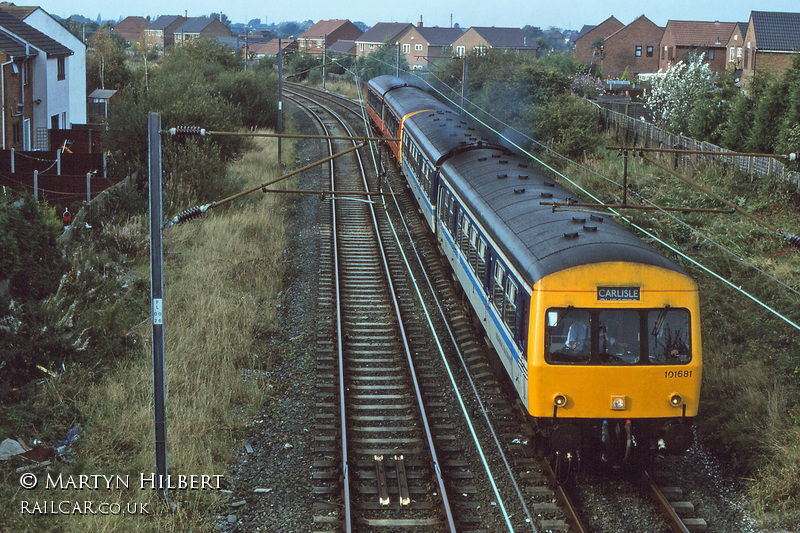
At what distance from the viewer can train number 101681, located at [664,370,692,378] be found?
910cm

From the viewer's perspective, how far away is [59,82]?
38.1m

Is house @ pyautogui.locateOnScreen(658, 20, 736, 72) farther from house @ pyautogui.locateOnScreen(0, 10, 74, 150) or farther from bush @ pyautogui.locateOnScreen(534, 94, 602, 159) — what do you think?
house @ pyautogui.locateOnScreen(0, 10, 74, 150)

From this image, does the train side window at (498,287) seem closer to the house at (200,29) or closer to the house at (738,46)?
the house at (738,46)

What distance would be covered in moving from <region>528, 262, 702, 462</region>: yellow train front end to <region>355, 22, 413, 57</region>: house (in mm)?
103707

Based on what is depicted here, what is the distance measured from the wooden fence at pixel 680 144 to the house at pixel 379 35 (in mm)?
80295

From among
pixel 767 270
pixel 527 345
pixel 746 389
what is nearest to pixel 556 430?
pixel 527 345

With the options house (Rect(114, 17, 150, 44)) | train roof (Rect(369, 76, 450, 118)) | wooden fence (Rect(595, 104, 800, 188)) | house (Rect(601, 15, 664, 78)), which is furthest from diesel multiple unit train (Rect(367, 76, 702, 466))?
house (Rect(114, 17, 150, 44))

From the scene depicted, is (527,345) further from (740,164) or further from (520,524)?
(740,164)

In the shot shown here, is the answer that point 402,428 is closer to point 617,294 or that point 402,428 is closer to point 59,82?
point 617,294

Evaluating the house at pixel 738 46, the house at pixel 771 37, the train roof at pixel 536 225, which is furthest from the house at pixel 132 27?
the train roof at pixel 536 225

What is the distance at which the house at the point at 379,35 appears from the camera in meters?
110

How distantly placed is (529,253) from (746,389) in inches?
165

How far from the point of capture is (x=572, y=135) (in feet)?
97.8

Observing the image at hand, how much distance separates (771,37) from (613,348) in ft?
163
